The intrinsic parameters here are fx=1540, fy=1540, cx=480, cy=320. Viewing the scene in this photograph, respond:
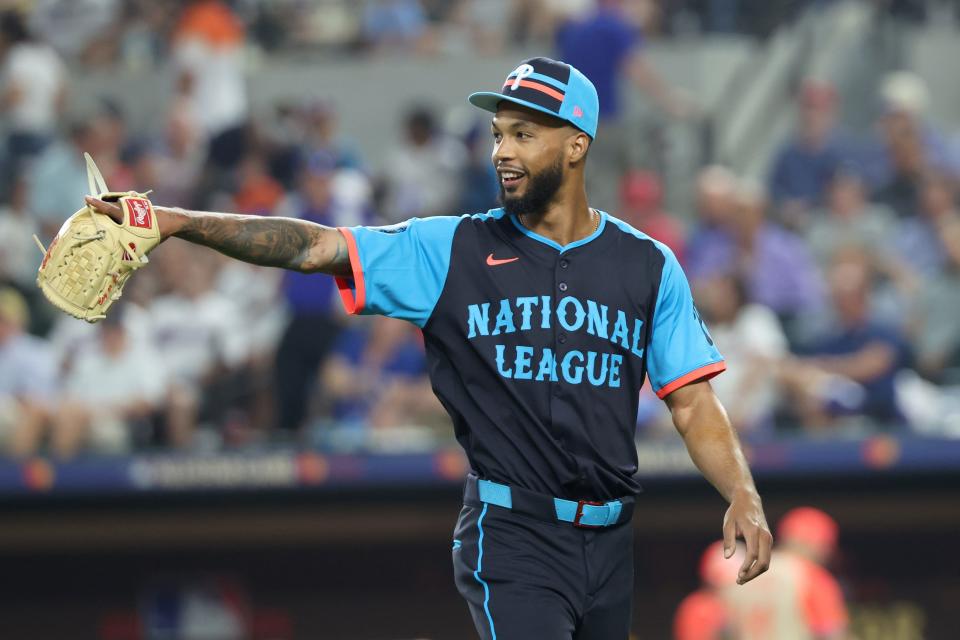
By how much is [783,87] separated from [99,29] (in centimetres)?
506

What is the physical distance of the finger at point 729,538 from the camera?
3469mm

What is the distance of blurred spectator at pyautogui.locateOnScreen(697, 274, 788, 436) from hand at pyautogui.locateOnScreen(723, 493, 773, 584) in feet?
12.8

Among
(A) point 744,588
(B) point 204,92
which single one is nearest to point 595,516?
(A) point 744,588

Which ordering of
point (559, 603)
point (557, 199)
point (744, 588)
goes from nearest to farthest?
point (559, 603) → point (557, 199) → point (744, 588)

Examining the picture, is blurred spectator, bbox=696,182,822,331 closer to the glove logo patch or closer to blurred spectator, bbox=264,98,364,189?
blurred spectator, bbox=264,98,364,189

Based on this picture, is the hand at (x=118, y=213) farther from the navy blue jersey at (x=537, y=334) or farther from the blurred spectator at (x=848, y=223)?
the blurred spectator at (x=848, y=223)

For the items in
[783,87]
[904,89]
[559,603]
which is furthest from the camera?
[783,87]

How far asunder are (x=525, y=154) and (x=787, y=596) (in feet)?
12.2

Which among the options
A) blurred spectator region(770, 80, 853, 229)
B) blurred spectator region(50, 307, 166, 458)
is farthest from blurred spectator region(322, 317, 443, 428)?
blurred spectator region(770, 80, 853, 229)

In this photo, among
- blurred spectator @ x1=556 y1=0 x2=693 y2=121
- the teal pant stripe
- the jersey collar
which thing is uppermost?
blurred spectator @ x1=556 y1=0 x2=693 y2=121

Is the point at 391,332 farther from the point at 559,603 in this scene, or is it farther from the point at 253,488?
the point at 559,603

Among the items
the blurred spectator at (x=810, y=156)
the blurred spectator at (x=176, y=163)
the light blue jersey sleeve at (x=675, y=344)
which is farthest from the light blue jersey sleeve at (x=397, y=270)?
the blurred spectator at (x=176, y=163)

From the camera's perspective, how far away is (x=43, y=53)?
434 inches

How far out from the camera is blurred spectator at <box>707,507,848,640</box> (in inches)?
267
